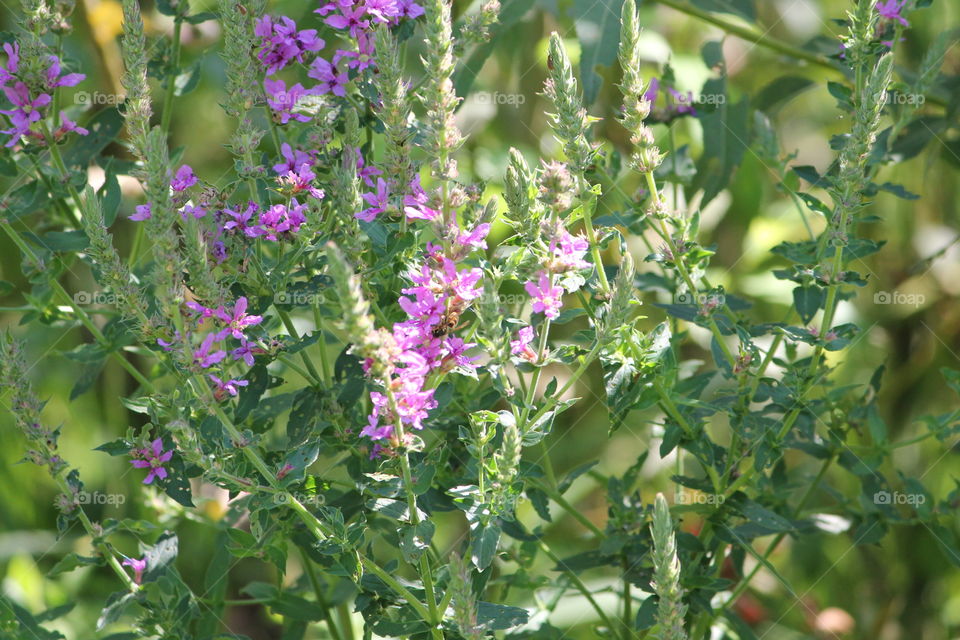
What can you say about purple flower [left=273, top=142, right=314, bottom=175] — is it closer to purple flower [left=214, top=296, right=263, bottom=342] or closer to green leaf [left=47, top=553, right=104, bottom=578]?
purple flower [left=214, top=296, right=263, bottom=342]

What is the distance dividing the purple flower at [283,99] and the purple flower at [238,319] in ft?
0.75

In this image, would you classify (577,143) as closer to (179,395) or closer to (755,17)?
(179,395)

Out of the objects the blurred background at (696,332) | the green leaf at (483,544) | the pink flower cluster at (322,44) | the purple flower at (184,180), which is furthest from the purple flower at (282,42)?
the blurred background at (696,332)

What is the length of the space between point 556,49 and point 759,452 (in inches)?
17.4

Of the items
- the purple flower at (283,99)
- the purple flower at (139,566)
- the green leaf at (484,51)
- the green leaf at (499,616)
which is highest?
the green leaf at (484,51)

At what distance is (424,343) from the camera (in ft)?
2.47

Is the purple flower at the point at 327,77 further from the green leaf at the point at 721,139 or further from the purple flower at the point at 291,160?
the green leaf at the point at 721,139

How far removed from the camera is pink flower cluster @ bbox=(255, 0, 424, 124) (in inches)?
34.4

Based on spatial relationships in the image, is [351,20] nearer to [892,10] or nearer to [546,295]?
[546,295]

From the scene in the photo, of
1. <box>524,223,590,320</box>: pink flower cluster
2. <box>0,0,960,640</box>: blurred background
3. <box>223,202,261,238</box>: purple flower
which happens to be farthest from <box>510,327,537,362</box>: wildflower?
<box>0,0,960,640</box>: blurred background

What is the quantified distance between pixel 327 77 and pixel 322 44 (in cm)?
3

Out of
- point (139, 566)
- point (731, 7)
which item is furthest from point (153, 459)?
point (731, 7)

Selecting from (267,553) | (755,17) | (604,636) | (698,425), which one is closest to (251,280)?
(267,553)

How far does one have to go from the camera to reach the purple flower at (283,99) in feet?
3.00
